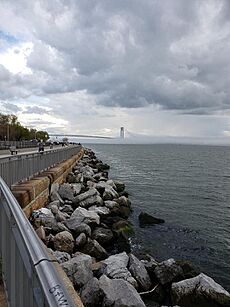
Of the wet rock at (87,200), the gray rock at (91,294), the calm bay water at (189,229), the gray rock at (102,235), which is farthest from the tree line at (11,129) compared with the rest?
the gray rock at (91,294)

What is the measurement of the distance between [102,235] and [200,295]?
4591 millimetres

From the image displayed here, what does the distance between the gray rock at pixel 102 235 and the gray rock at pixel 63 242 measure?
178 centimetres

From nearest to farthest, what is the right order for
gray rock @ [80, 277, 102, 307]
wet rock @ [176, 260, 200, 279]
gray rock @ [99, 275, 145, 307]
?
gray rock @ [99, 275, 145, 307] → gray rock @ [80, 277, 102, 307] → wet rock @ [176, 260, 200, 279]

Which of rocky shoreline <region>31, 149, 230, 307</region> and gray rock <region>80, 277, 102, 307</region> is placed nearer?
gray rock <region>80, 277, 102, 307</region>

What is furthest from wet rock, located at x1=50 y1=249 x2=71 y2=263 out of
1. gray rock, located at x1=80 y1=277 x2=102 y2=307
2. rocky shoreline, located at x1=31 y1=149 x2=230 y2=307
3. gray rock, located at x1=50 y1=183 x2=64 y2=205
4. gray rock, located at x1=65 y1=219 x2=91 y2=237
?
gray rock, located at x1=50 y1=183 x2=64 y2=205

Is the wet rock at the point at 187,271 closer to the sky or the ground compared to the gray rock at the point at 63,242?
closer to the ground

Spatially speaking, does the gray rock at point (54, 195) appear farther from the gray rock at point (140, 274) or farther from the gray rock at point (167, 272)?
the gray rock at point (167, 272)

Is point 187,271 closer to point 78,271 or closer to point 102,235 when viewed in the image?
point 78,271

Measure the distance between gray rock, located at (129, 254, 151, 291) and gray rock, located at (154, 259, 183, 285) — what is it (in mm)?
325

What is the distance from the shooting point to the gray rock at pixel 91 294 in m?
6.50

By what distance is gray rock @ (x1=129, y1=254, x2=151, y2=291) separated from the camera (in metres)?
7.83

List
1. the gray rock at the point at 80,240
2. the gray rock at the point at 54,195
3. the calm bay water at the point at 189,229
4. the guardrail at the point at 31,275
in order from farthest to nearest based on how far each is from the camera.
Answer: the gray rock at the point at 54,195
the calm bay water at the point at 189,229
the gray rock at the point at 80,240
the guardrail at the point at 31,275

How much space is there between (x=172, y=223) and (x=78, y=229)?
7.39 metres

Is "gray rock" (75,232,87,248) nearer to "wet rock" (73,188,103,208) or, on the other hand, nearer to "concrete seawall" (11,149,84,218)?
"concrete seawall" (11,149,84,218)
